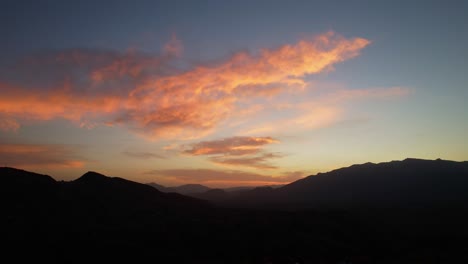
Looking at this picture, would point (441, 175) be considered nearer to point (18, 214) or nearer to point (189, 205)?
point (189, 205)

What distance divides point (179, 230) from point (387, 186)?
5035 inches

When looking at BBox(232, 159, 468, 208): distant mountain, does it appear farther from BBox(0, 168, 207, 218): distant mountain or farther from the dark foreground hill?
BBox(0, 168, 207, 218): distant mountain

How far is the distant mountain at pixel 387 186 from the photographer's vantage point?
13375 cm

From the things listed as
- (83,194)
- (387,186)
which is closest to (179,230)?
(83,194)

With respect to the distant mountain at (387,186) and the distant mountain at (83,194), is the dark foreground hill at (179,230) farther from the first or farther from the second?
the distant mountain at (387,186)

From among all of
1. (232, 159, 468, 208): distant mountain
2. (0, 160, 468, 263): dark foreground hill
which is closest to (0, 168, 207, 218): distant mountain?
(0, 160, 468, 263): dark foreground hill

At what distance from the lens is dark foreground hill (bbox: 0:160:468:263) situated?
4572 cm

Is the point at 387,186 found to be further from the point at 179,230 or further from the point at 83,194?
the point at 83,194

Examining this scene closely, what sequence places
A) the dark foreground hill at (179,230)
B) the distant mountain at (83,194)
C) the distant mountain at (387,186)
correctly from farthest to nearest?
1. the distant mountain at (387,186)
2. the distant mountain at (83,194)
3. the dark foreground hill at (179,230)

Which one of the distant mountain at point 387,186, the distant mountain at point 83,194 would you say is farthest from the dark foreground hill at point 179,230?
the distant mountain at point 387,186

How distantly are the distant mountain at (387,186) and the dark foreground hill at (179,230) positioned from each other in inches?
1865

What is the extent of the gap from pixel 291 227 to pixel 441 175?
12892cm

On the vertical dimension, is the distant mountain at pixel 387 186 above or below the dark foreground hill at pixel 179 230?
above

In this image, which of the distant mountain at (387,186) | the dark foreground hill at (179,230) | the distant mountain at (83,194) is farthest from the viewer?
the distant mountain at (387,186)
